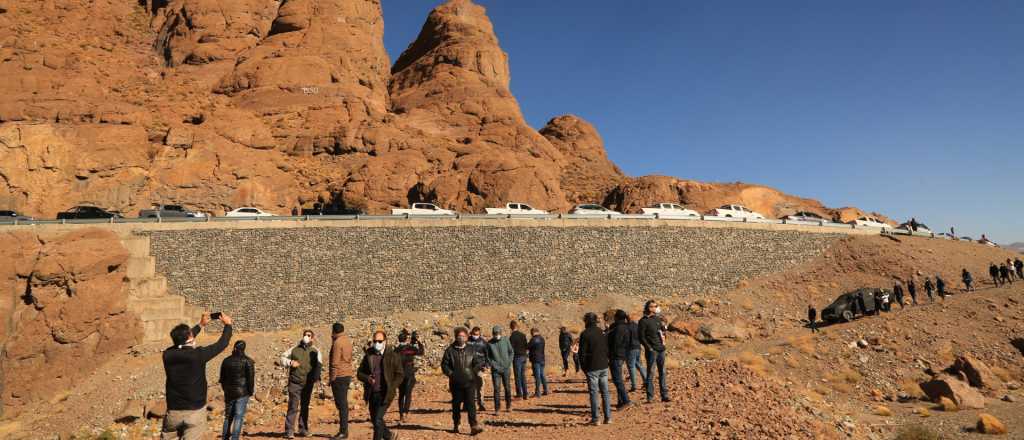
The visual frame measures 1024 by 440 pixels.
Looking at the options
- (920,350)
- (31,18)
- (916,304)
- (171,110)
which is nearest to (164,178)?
(171,110)

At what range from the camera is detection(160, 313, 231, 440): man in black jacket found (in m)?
6.29

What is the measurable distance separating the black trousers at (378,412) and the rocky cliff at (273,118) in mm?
33340

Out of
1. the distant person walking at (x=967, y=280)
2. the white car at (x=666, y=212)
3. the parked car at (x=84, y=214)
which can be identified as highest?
the white car at (x=666, y=212)

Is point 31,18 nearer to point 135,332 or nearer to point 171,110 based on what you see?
point 171,110

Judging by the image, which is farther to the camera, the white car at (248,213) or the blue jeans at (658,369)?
the white car at (248,213)

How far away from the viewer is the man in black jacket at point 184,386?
629cm

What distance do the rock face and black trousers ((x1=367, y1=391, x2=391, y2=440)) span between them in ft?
68.0

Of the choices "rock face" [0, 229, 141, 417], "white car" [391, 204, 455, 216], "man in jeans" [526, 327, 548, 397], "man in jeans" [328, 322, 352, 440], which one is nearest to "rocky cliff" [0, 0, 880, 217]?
"white car" [391, 204, 455, 216]

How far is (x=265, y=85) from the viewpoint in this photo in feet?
166

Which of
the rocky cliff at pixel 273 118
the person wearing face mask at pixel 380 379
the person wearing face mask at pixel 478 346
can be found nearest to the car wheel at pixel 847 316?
the person wearing face mask at pixel 478 346

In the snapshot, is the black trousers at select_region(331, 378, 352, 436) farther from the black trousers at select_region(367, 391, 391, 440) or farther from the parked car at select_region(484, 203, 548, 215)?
the parked car at select_region(484, 203, 548, 215)

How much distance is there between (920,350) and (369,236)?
80.9 ft

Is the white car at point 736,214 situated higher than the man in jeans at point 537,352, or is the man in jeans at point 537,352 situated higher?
the white car at point 736,214

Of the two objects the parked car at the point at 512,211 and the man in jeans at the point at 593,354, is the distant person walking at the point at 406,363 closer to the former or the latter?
the man in jeans at the point at 593,354
